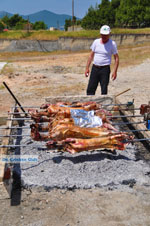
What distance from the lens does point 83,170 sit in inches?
178

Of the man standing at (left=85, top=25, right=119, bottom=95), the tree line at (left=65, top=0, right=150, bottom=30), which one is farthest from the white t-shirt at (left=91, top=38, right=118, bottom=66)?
the tree line at (left=65, top=0, right=150, bottom=30)

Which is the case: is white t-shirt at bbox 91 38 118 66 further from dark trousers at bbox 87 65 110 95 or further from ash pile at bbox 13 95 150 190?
ash pile at bbox 13 95 150 190

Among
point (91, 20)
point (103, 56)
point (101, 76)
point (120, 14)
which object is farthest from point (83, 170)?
point (91, 20)

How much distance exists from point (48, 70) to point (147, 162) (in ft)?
46.8

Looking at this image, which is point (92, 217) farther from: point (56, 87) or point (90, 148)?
point (56, 87)

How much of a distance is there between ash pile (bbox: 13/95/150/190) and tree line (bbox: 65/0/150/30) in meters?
42.4

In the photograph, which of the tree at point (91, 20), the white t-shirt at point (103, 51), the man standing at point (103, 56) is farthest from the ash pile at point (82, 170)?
the tree at point (91, 20)

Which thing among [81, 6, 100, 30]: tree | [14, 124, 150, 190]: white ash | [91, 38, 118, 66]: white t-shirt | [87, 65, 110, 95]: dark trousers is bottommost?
[14, 124, 150, 190]: white ash

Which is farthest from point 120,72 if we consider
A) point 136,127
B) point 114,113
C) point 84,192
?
point 84,192

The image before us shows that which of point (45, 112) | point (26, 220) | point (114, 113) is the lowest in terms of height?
point (26, 220)

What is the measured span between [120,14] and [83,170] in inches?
1924

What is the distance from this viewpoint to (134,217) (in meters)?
3.46

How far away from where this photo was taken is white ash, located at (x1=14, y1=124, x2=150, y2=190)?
4172 mm

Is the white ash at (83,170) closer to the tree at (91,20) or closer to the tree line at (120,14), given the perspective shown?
the tree line at (120,14)
